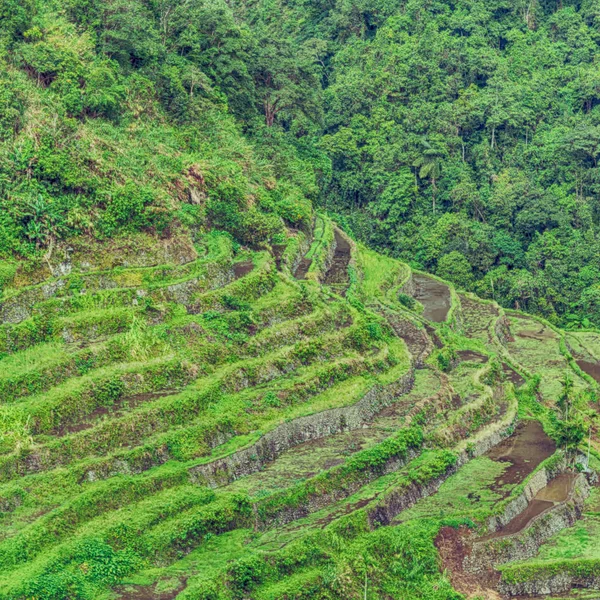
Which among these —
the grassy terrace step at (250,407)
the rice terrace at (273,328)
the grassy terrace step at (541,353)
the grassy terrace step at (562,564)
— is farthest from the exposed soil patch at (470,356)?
the grassy terrace step at (562,564)

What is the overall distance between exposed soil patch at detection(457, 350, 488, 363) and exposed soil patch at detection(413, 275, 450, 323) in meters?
3.30

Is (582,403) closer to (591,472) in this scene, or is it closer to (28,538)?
(591,472)

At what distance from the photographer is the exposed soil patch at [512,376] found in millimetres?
41156

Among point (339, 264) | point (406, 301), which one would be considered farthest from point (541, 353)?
point (339, 264)

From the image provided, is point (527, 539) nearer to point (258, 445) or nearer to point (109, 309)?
point (258, 445)

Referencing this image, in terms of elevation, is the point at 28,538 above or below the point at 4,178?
below

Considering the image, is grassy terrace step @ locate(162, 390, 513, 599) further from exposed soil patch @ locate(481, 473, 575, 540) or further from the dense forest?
the dense forest

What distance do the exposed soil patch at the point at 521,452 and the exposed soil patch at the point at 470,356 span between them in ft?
14.5

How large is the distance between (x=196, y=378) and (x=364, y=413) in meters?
5.41

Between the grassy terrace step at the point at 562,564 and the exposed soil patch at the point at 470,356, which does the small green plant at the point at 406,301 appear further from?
the grassy terrace step at the point at 562,564

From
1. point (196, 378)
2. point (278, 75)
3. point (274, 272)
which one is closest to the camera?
point (196, 378)

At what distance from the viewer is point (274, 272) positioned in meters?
40.4

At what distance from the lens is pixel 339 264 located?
4834 centimetres

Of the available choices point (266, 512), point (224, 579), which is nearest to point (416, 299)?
point (266, 512)
